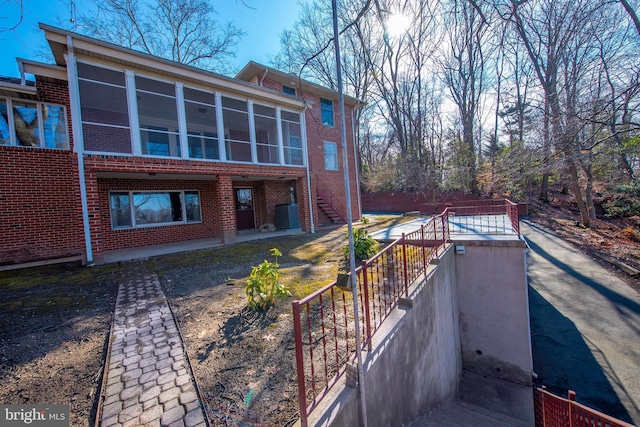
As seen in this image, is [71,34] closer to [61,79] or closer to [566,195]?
[61,79]

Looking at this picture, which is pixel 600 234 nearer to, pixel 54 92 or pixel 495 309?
pixel 495 309

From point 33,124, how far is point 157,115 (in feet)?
10.9

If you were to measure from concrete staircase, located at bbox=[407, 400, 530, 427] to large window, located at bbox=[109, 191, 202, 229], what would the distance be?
9308 millimetres

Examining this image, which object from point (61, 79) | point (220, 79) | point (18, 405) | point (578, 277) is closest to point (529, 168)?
point (578, 277)

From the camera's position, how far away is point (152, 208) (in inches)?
362

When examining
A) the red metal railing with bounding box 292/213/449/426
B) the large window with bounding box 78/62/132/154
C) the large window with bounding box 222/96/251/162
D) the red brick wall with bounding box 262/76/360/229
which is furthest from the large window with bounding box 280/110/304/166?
the red metal railing with bounding box 292/213/449/426

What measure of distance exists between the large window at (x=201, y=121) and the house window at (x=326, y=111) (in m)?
5.42

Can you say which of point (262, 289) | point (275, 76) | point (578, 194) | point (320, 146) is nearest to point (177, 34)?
point (275, 76)

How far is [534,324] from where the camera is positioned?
6.98 m

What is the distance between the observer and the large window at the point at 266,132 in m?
10.0

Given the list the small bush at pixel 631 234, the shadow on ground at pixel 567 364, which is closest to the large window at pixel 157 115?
the shadow on ground at pixel 567 364

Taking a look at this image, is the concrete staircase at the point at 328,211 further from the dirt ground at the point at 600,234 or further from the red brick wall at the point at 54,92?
the dirt ground at the point at 600,234

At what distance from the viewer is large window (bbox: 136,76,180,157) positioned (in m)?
7.54

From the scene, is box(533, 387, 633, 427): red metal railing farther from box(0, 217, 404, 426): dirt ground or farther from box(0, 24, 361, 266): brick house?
box(0, 24, 361, 266): brick house
